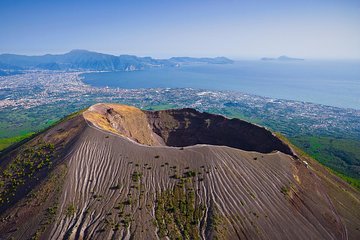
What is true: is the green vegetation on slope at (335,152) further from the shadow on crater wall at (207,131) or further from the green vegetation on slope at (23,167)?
the green vegetation on slope at (23,167)

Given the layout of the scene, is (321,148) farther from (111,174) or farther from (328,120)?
(111,174)

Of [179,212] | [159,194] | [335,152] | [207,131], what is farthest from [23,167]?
[335,152]

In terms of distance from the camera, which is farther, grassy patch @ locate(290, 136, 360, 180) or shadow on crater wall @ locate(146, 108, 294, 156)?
grassy patch @ locate(290, 136, 360, 180)

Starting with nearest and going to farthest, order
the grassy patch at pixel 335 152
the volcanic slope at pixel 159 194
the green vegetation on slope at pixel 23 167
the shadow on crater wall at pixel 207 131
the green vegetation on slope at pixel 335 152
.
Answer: the volcanic slope at pixel 159 194 → the green vegetation on slope at pixel 23 167 → the shadow on crater wall at pixel 207 131 → the green vegetation on slope at pixel 335 152 → the grassy patch at pixel 335 152

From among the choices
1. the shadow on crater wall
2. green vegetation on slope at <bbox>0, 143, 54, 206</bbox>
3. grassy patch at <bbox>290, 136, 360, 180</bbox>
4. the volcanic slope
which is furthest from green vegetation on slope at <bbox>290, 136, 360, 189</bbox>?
green vegetation on slope at <bbox>0, 143, 54, 206</bbox>

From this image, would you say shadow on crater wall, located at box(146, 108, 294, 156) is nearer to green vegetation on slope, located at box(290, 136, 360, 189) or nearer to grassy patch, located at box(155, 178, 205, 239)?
grassy patch, located at box(155, 178, 205, 239)

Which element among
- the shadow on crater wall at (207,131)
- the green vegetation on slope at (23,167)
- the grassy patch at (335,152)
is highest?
the green vegetation on slope at (23,167)

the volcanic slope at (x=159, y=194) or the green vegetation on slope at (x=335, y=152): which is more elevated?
the volcanic slope at (x=159, y=194)

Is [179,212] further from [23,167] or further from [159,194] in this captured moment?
[23,167]

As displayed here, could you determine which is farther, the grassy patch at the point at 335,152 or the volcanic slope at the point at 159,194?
the grassy patch at the point at 335,152

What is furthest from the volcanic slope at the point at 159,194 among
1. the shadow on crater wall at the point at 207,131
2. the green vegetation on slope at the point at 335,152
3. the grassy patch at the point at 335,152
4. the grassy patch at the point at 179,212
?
the grassy patch at the point at 335,152
